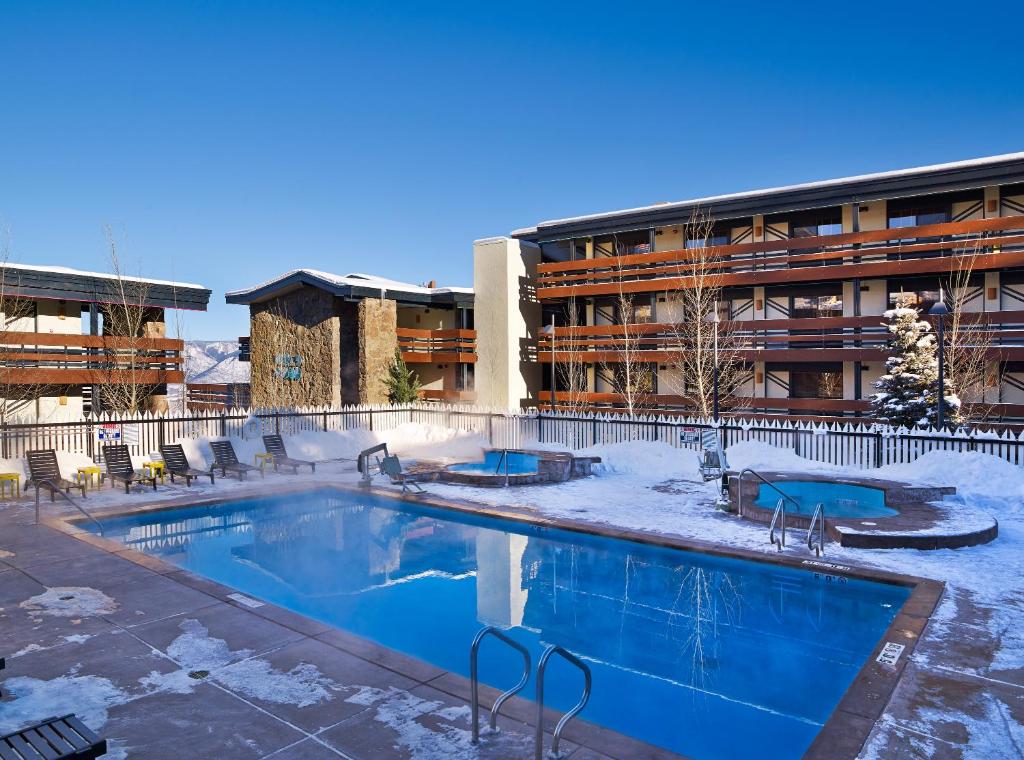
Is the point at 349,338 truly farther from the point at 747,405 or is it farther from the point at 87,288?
the point at 747,405

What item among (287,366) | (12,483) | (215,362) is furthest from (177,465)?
(215,362)

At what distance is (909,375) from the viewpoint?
2383 centimetres

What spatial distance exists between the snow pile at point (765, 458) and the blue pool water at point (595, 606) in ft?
26.0

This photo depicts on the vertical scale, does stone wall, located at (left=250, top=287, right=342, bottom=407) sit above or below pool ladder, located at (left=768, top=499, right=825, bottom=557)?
above

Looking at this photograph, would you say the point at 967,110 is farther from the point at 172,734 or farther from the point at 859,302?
the point at 172,734

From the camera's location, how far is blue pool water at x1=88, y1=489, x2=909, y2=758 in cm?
667

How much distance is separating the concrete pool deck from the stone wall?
83.7 ft

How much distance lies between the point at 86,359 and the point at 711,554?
1124 inches

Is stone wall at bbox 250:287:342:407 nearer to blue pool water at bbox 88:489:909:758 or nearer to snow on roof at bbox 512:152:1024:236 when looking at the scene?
snow on roof at bbox 512:152:1024:236

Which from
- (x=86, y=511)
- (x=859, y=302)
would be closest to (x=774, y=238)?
(x=859, y=302)

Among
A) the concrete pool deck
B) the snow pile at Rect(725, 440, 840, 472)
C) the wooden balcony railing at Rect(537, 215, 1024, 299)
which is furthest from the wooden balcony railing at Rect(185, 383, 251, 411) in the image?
the concrete pool deck

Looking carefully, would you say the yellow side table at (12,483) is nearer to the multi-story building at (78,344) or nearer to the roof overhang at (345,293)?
the multi-story building at (78,344)

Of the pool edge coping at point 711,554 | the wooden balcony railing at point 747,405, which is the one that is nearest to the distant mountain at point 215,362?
the wooden balcony railing at point 747,405

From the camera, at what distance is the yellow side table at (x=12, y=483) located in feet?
49.7
